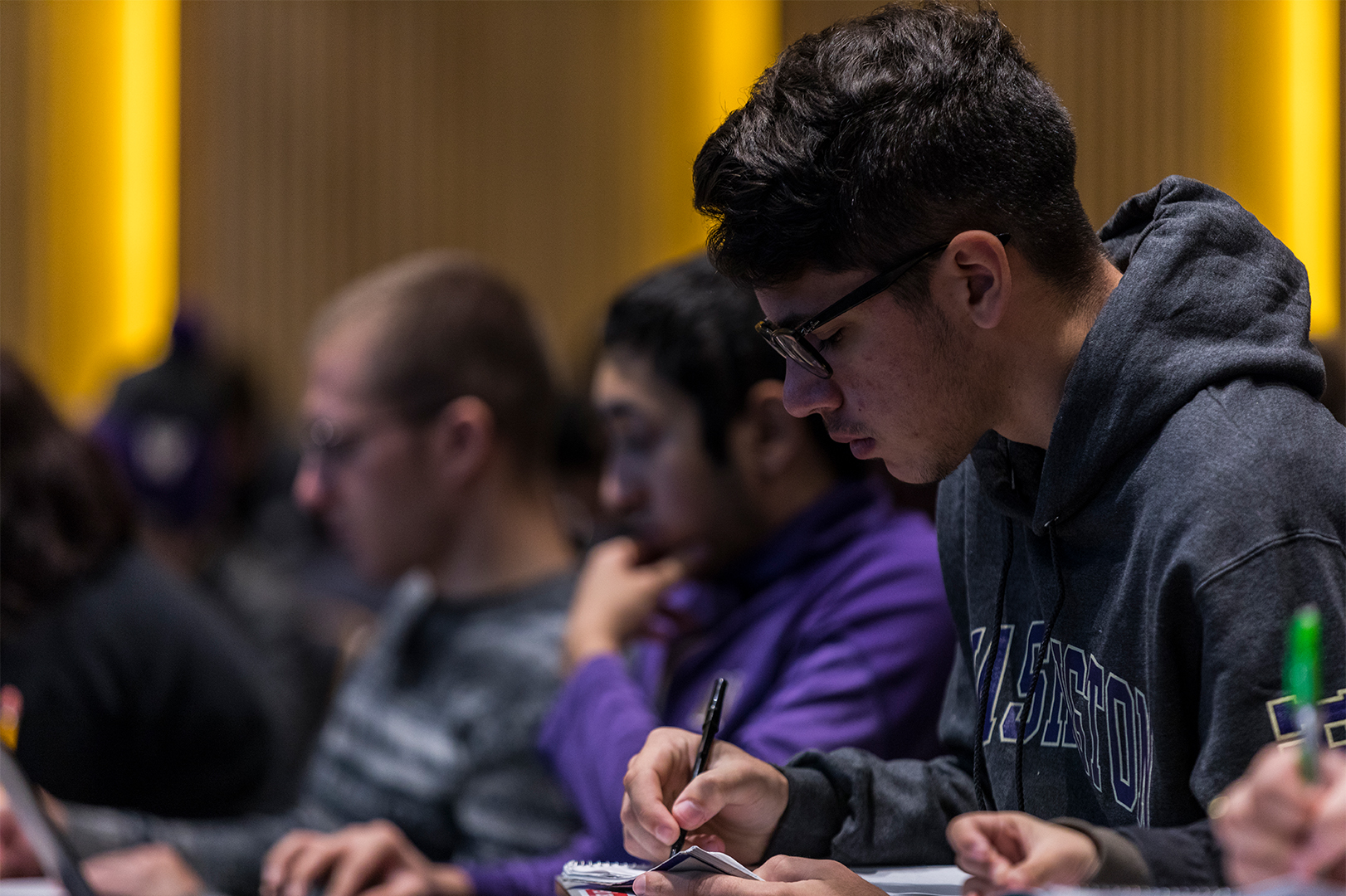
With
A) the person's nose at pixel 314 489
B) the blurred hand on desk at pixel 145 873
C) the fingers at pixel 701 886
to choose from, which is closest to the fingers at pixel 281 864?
the blurred hand on desk at pixel 145 873

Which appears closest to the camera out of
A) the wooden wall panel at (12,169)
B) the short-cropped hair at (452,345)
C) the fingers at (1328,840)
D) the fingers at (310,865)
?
the fingers at (1328,840)

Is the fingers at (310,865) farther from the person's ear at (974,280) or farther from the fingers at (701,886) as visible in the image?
A: the person's ear at (974,280)

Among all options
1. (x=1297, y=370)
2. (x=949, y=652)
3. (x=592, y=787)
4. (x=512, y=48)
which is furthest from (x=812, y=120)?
(x=512, y=48)

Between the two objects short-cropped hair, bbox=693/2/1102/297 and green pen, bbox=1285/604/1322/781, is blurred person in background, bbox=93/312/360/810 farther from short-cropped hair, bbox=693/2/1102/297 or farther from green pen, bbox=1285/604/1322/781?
green pen, bbox=1285/604/1322/781

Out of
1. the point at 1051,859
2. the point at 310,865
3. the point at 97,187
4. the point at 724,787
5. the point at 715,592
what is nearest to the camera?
the point at 1051,859

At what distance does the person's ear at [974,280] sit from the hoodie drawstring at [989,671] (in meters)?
0.22

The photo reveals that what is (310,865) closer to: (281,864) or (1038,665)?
(281,864)

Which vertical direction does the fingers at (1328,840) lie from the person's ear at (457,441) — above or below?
above

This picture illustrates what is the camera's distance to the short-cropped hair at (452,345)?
7.40 feet

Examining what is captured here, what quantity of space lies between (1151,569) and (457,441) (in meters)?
1.48

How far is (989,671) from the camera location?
1179 mm

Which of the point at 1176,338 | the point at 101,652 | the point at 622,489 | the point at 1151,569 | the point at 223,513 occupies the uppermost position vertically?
the point at 1176,338

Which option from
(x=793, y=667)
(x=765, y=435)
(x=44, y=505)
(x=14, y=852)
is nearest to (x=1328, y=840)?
(x=793, y=667)

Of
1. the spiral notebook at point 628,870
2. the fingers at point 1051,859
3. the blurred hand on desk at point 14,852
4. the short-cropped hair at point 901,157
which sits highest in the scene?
the short-cropped hair at point 901,157
